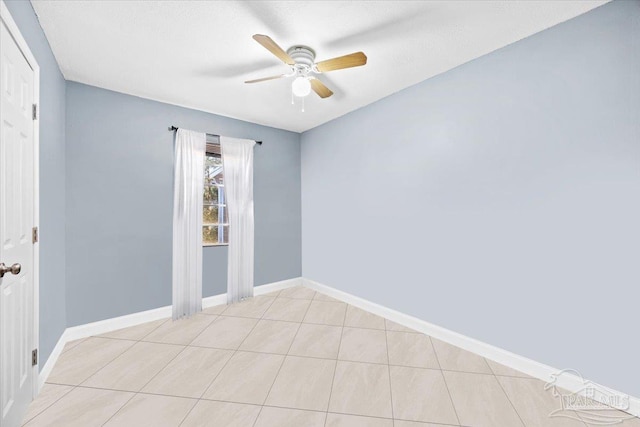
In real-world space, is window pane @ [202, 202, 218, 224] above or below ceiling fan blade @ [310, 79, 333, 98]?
below

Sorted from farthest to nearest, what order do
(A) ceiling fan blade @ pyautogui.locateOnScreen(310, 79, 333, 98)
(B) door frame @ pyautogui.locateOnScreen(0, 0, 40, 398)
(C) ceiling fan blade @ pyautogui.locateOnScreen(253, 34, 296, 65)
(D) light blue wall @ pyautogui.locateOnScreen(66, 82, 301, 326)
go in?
(D) light blue wall @ pyautogui.locateOnScreen(66, 82, 301, 326) → (A) ceiling fan blade @ pyautogui.locateOnScreen(310, 79, 333, 98) → (B) door frame @ pyautogui.locateOnScreen(0, 0, 40, 398) → (C) ceiling fan blade @ pyautogui.locateOnScreen(253, 34, 296, 65)

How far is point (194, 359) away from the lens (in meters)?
2.24

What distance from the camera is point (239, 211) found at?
3592 mm

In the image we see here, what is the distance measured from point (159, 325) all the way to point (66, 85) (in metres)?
2.53

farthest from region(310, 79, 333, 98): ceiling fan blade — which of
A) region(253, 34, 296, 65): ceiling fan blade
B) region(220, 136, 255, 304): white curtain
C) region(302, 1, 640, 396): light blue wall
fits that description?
region(220, 136, 255, 304): white curtain

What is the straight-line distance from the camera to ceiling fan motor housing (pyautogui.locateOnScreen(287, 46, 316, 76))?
209 cm

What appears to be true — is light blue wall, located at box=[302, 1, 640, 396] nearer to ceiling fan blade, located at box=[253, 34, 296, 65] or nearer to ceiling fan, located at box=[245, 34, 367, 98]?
ceiling fan, located at box=[245, 34, 367, 98]

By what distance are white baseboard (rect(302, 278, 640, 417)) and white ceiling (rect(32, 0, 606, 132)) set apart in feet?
7.97

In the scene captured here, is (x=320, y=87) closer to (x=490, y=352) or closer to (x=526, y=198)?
(x=526, y=198)

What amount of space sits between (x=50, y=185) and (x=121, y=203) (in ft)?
2.47

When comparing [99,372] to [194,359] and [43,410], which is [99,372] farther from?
[194,359]

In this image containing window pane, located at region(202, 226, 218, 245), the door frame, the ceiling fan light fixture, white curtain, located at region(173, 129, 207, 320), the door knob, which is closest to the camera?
the door knob

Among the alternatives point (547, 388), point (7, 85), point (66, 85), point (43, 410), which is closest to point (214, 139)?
point (66, 85)

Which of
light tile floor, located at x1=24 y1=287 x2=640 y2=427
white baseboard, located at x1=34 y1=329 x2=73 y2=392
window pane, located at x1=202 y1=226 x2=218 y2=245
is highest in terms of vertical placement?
window pane, located at x1=202 y1=226 x2=218 y2=245
